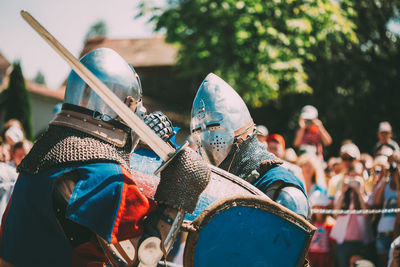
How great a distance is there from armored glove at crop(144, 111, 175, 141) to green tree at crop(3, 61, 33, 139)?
57.8 ft

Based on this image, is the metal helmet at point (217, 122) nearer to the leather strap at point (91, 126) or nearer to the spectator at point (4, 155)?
the leather strap at point (91, 126)

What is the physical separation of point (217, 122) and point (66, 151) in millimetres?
1334

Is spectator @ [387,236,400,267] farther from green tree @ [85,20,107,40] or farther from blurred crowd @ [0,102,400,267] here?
green tree @ [85,20,107,40]

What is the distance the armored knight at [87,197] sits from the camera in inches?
75.6

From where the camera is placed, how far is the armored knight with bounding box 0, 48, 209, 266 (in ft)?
6.30

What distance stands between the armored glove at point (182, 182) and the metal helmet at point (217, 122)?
106 cm

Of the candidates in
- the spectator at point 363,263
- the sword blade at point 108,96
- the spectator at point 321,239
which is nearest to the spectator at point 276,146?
the spectator at point 321,239

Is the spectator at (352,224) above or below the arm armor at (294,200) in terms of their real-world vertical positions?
below

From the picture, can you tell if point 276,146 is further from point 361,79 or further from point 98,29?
point 98,29

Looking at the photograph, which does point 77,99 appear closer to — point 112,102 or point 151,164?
point 112,102

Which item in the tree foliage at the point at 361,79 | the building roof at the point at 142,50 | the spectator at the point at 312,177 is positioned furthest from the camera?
the building roof at the point at 142,50

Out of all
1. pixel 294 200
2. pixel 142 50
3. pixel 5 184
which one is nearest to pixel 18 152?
pixel 5 184

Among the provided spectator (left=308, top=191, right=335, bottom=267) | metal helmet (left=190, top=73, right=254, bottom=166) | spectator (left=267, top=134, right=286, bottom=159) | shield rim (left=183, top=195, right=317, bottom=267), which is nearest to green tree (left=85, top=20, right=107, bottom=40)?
spectator (left=267, top=134, right=286, bottom=159)

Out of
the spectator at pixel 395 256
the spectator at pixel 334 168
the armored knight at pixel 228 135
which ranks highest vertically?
the armored knight at pixel 228 135
